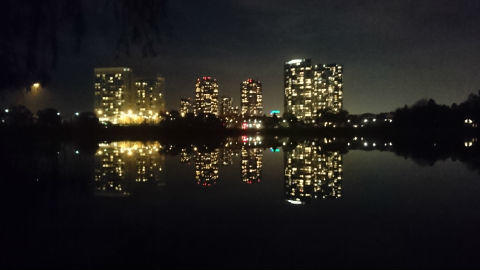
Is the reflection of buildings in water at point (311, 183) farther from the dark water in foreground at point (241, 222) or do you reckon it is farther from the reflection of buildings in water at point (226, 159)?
the reflection of buildings in water at point (226, 159)

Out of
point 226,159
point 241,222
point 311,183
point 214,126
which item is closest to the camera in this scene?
point 241,222

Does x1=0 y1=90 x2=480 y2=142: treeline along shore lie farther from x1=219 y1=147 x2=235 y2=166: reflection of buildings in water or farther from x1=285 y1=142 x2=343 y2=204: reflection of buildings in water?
x1=285 y1=142 x2=343 y2=204: reflection of buildings in water

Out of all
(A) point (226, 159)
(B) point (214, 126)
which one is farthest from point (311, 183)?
(B) point (214, 126)

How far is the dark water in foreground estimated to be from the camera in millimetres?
6773

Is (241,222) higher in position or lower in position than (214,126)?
lower

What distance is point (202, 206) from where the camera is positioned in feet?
37.4

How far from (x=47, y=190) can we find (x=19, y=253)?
783 centimetres

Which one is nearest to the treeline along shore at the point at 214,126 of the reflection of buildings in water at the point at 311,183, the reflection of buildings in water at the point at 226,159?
the reflection of buildings in water at the point at 226,159

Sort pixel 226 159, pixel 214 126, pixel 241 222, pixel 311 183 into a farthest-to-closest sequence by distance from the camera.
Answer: pixel 214 126
pixel 226 159
pixel 311 183
pixel 241 222

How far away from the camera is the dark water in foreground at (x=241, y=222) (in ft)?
22.2

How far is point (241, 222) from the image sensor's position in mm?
9406

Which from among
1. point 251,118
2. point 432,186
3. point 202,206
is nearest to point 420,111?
point 251,118

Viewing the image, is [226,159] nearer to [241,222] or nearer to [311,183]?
[311,183]

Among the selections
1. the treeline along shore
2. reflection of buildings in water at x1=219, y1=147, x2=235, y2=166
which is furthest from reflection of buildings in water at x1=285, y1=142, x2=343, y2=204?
the treeline along shore
